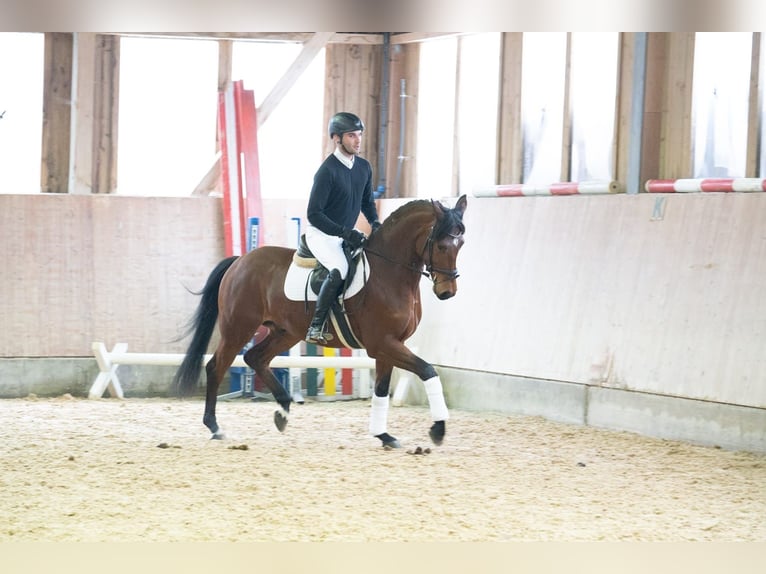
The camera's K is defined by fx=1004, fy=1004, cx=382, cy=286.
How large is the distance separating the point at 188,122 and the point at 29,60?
1479mm

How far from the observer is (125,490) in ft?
15.5

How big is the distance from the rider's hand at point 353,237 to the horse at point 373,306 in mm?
116

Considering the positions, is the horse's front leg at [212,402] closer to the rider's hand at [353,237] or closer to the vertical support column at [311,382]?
the rider's hand at [353,237]

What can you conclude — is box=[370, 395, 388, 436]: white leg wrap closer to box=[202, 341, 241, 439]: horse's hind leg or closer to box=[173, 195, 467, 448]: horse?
box=[173, 195, 467, 448]: horse

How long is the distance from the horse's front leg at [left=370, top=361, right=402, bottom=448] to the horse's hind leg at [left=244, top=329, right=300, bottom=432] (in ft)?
2.36

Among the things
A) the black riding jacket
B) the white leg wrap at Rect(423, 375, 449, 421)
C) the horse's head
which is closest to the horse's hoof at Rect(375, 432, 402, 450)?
the white leg wrap at Rect(423, 375, 449, 421)

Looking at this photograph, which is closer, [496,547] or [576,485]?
[496,547]

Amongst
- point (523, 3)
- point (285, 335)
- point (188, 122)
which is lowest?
point (285, 335)

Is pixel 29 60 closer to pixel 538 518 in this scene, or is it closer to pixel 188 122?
pixel 188 122

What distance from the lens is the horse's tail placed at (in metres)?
6.68

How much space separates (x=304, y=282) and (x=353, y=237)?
53 centimetres

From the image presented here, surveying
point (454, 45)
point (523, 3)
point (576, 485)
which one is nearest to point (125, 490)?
point (576, 485)

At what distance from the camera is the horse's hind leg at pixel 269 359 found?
675 centimetres

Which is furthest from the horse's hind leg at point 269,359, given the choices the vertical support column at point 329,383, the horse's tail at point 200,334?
the vertical support column at point 329,383
